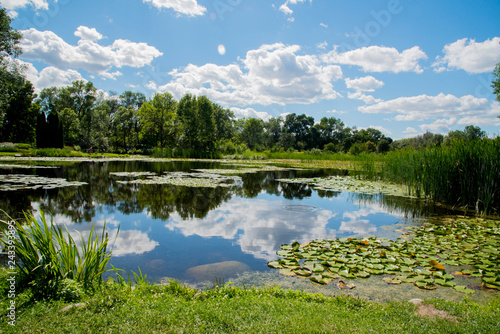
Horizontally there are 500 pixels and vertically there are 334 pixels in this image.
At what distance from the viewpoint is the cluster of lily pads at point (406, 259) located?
4547 millimetres

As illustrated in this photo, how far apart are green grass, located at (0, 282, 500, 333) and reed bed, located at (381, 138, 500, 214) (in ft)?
24.8

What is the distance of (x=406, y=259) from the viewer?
5.25 metres

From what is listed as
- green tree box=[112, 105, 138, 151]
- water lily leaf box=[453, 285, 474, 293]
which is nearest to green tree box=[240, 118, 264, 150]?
green tree box=[112, 105, 138, 151]

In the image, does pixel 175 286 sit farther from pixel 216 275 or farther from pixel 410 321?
pixel 410 321

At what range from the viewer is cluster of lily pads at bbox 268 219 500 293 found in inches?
179

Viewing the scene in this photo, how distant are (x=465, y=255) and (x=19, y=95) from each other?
63.1 meters

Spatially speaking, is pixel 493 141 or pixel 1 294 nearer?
pixel 1 294

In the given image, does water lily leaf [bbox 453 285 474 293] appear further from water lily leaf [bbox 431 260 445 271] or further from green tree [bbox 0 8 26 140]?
green tree [bbox 0 8 26 140]

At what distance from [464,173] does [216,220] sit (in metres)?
8.94

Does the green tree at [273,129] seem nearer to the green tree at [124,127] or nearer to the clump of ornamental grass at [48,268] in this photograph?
the green tree at [124,127]

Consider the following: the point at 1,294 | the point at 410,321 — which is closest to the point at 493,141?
the point at 410,321

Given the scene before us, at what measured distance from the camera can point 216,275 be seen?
461cm

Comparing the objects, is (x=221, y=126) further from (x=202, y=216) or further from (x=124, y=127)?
(x=202, y=216)

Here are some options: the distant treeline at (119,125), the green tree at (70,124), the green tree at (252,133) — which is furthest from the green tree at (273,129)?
the green tree at (70,124)
